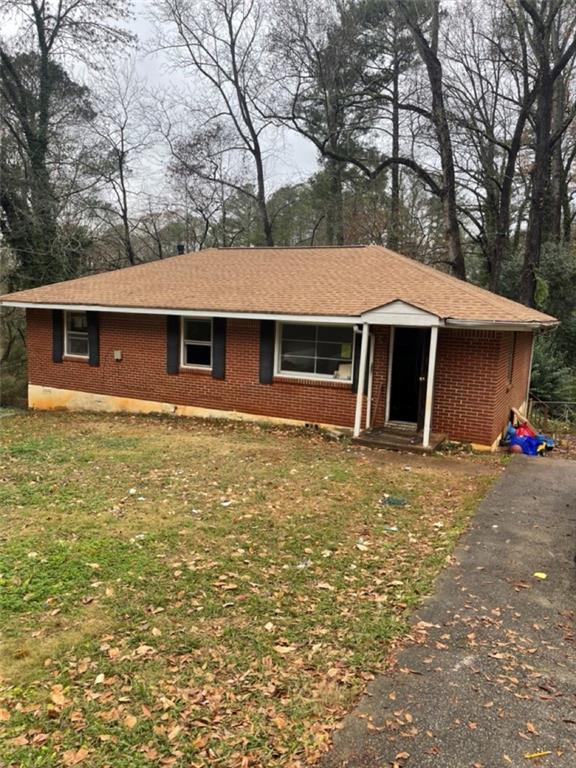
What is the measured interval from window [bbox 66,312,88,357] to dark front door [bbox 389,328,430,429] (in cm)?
841

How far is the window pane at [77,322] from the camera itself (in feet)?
46.8

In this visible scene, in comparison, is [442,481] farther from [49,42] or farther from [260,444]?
[49,42]

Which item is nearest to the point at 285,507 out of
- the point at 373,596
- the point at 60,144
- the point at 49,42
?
the point at 373,596

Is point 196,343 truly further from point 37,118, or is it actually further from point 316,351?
point 37,118

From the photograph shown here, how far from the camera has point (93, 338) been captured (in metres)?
13.8

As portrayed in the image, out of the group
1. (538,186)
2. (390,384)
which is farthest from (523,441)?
(538,186)

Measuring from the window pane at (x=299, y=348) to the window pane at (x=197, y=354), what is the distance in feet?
6.50

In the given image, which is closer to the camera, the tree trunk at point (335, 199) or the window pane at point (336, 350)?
the window pane at point (336, 350)

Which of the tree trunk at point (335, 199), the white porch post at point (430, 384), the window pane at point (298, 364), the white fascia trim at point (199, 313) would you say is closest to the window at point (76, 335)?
the white fascia trim at point (199, 313)

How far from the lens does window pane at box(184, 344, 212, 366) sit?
495 inches

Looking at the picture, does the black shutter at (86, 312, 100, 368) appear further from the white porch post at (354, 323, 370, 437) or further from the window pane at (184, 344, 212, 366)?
the white porch post at (354, 323, 370, 437)

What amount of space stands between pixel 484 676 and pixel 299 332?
8735mm

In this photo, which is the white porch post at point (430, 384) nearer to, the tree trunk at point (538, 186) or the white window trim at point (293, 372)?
the white window trim at point (293, 372)

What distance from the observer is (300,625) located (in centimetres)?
380
